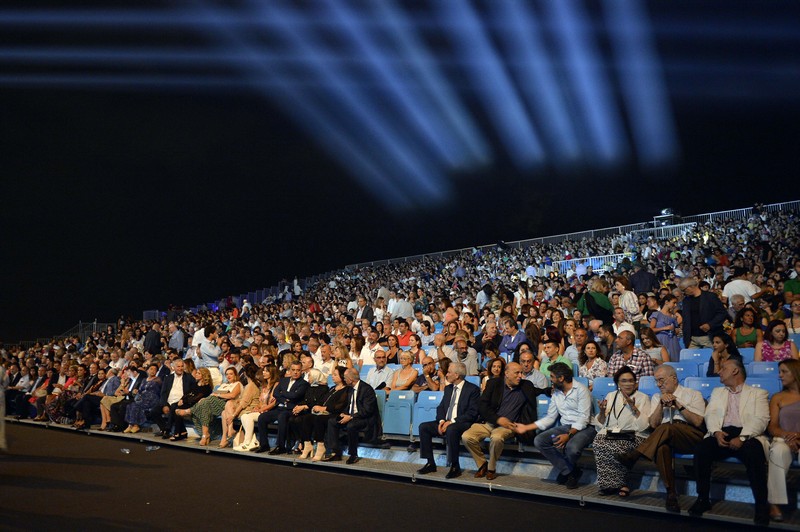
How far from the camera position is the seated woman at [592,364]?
21.9 ft

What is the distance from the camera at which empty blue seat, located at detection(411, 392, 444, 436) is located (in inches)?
273

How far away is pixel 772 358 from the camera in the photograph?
20.4ft

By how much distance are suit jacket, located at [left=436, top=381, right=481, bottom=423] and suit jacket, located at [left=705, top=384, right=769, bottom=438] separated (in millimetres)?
2252

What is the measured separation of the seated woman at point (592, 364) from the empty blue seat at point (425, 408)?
5.21 feet

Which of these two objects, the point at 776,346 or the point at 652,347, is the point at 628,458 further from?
the point at 776,346

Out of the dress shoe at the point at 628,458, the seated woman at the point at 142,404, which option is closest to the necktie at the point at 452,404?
the dress shoe at the point at 628,458

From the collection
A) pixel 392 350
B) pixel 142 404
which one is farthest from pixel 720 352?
pixel 142 404

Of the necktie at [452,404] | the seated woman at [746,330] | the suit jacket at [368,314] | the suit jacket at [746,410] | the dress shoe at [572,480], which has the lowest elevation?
the dress shoe at [572,480]

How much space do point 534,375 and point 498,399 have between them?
1.91ft

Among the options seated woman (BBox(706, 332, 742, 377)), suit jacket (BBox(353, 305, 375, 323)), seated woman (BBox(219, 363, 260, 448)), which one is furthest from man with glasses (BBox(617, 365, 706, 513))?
suit jacket (BBox(353, 305, 375, 323))

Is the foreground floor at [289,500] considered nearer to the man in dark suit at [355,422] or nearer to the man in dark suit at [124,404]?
the man in dark suit at [355,422]

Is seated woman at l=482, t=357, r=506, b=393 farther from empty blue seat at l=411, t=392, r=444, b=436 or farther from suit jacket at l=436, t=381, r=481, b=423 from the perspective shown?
empty blue seat at l=411, t=392, r=444, b=436

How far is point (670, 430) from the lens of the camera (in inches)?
191

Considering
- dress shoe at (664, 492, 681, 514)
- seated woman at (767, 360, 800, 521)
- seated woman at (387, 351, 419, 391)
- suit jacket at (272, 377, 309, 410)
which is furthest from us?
suit jacket at (272, 377, 309, 410)
